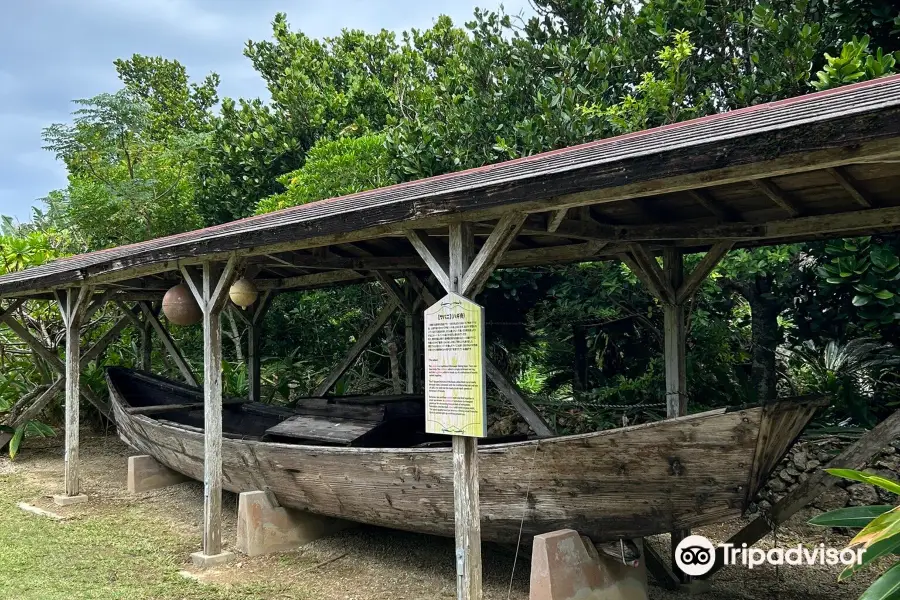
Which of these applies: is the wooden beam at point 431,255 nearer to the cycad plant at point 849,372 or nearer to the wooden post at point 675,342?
the wooden post at point 675,342

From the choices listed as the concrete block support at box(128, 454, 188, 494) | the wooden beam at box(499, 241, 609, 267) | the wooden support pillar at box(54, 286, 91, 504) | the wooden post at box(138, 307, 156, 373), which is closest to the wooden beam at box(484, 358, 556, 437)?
the wooden beam at box(499, 241, 609, 267)

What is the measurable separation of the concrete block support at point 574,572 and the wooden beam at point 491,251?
4.68ft

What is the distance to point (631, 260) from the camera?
15.5 ft

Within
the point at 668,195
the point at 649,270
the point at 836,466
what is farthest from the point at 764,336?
the point at 668,195

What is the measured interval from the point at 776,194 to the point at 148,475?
22.4 ft

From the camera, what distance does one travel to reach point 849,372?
6.20 metres

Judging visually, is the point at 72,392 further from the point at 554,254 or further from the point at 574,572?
the point at 574,572

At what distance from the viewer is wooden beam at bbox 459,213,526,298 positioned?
3.31 metres

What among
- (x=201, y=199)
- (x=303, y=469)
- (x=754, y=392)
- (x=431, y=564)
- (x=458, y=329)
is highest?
(x=201, y=199)

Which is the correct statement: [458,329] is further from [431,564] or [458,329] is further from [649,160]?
[431,564]

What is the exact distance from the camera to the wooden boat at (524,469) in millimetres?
3203

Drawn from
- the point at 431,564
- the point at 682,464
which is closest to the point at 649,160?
the point at 682,464

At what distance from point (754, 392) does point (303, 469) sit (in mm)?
4233

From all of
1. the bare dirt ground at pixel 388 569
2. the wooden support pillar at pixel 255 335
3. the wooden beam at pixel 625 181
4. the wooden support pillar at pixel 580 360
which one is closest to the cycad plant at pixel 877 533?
the wooden beam at pixel 625 181
